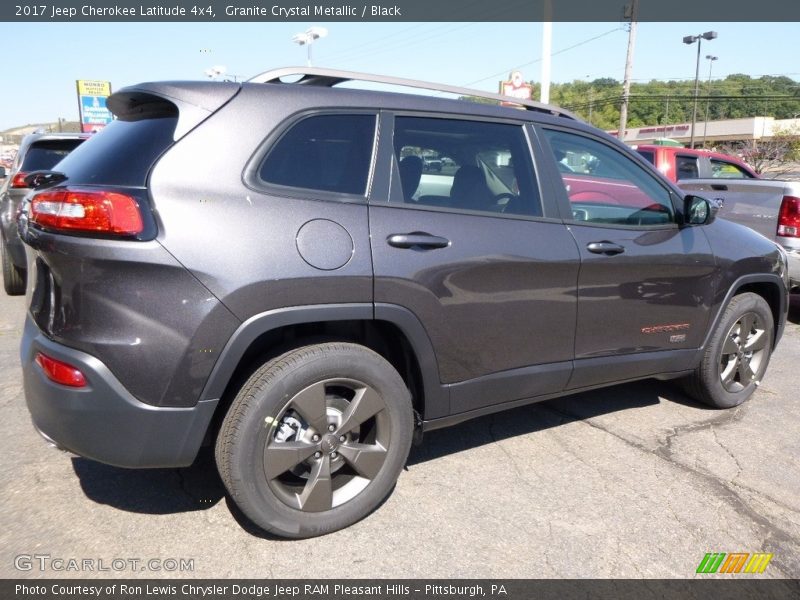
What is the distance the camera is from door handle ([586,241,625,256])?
11.1 feet

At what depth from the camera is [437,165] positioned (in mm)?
3082

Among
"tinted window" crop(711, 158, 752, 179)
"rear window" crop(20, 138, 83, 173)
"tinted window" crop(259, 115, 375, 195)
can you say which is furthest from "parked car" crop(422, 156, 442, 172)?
"tinted window" crop(711, 158, 752, 179)

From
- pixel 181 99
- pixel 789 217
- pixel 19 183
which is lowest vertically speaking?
pixel 789 217

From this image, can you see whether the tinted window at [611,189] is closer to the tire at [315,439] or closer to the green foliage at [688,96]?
the tire at [315,439]

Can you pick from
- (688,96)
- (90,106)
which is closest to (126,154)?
(90,106)

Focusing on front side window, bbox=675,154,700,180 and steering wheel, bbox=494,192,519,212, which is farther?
front side window, bbox=675,154,700,180

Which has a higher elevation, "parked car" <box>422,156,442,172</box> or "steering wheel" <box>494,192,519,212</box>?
"parked car" <box>422,156,442,172</box>

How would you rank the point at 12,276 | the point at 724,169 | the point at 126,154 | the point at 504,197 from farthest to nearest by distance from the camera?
the point at 724,169 < the point at 12,276 < the point at 504,197 < the point at 126,154

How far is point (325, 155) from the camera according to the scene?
8.98ft

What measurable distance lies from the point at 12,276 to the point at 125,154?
5794mm

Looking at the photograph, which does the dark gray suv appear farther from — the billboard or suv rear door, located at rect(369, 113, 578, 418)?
the billboard

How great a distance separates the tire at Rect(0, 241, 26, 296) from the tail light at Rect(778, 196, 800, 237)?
796 centimetres

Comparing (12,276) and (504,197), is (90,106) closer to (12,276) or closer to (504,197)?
(12,276)
